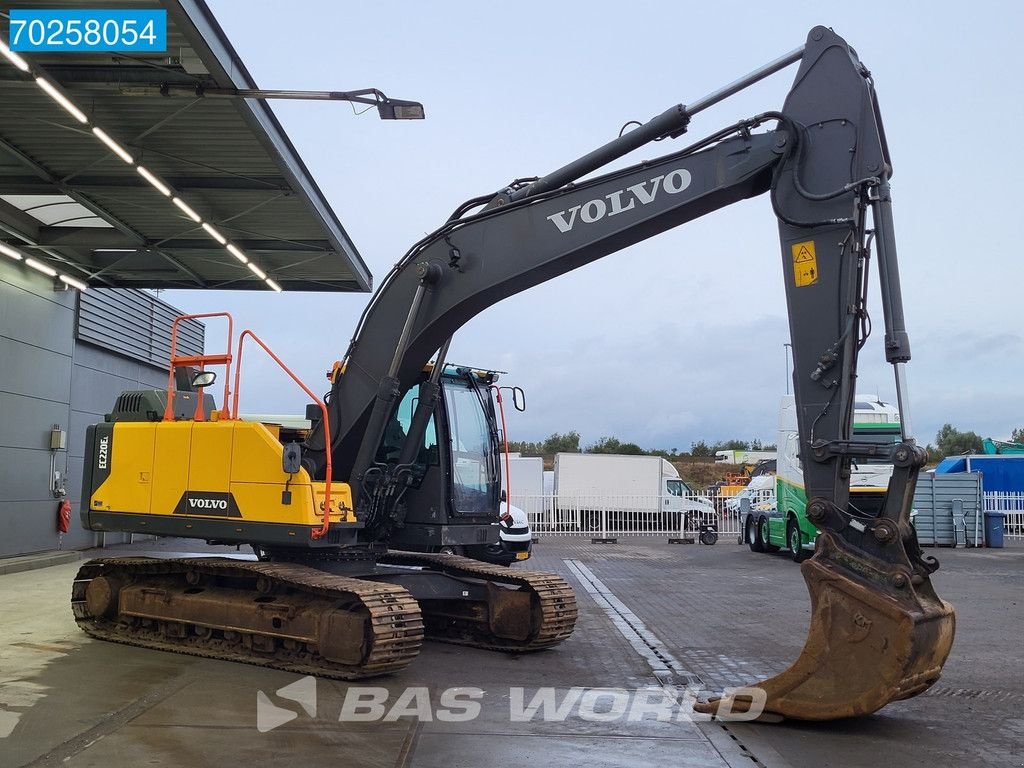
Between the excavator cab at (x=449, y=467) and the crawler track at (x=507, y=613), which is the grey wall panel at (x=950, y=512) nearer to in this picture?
the excavator cab at (x=449, y=467)

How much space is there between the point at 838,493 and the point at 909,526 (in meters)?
0.48

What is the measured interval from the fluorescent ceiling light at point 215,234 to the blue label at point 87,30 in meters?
6.11

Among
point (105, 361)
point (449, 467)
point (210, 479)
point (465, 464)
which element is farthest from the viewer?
point (105, 361)

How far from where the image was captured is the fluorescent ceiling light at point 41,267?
1717 centimetres

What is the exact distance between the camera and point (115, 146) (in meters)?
12.8

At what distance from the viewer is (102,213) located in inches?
632

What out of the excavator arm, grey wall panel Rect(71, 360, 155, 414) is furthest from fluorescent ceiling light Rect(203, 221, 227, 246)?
the excavator arm

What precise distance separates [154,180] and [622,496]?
821 inches

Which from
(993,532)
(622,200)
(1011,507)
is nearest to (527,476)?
(993,532)

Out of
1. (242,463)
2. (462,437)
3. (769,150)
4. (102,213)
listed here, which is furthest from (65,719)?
(102,213)

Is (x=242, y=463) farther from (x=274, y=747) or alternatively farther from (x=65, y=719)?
(x=274, y=747)

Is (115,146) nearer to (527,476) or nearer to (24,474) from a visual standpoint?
(24,474)

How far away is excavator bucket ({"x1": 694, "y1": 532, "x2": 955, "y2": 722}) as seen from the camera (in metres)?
5.79

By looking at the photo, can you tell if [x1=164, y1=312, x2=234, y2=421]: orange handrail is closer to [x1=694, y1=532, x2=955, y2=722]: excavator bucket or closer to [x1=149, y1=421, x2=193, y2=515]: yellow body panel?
[x1=149, y1=421, x2=193, y2=515]: yellow body panel
